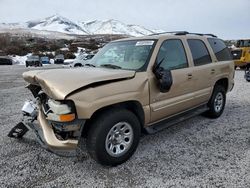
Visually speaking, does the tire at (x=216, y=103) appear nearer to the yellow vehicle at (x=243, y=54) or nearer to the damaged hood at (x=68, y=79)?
the damaged hood at (x=68, y=79)

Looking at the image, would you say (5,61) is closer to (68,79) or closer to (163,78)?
(68,79)

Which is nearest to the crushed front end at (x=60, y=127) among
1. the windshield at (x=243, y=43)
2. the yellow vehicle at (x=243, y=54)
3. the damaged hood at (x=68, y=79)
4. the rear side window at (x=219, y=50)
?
the damaged hood at (x=68, y=79)

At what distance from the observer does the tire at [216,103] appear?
17.2 feet

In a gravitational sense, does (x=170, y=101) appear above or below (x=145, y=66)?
below

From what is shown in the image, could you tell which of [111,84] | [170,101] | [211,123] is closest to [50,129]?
[111,84]

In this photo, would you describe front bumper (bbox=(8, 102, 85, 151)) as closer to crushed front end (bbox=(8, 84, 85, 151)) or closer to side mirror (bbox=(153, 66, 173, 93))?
crushed front end (bbox=(8, 84, 85, 151))

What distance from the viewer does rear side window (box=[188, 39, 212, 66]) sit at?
15.1 feet

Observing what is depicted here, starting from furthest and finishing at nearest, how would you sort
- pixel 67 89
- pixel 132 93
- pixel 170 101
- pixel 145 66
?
pixel 170 101 → pixel 145 66 → pixel 132 93 → pixel 67 89

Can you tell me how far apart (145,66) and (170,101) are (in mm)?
783

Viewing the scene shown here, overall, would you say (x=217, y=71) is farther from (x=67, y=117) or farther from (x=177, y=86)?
(x=67, y=117)

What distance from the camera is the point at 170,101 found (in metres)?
4.00

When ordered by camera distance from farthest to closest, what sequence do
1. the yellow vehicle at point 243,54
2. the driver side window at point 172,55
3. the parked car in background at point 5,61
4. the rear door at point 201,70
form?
the parked car in background at point 5,61
the yellow vehicle at point 243,54
the rear door at point 201,70
the driver side window at point 172,55

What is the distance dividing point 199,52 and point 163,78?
1640 millimetres

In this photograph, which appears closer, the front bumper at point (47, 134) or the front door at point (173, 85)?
the front bumper at point (47, 134)
